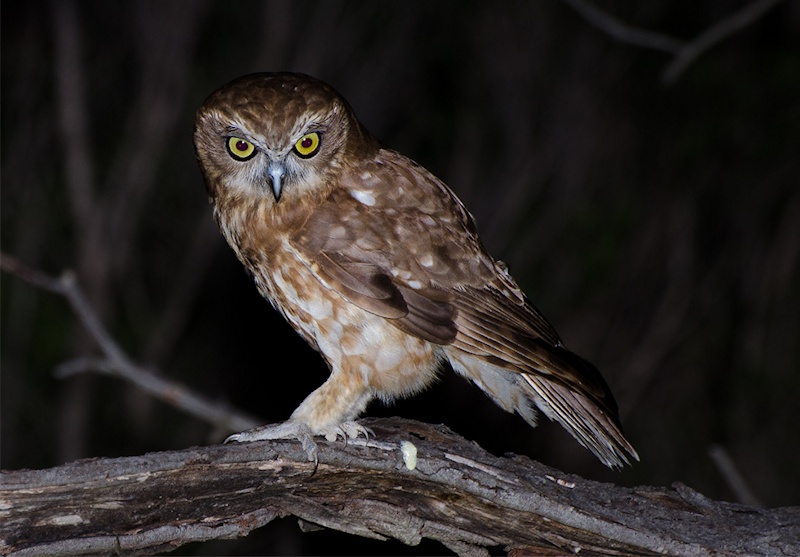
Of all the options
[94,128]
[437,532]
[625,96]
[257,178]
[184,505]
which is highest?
[625,96]

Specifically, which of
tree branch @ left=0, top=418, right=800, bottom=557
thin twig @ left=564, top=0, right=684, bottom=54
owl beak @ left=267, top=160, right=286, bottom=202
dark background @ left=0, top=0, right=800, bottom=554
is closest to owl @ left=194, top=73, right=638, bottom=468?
Result: owl beak @ left=267, top=160, right=286, bottom=202

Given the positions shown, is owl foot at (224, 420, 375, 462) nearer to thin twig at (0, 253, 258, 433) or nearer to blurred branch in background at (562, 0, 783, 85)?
thin twig at (0, 253, 258, 433)

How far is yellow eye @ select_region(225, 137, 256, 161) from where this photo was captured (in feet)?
9.07

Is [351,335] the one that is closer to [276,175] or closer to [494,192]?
[276,175]

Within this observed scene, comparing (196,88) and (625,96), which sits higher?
(625,96)

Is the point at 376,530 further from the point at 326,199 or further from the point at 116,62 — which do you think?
the point at 116,62

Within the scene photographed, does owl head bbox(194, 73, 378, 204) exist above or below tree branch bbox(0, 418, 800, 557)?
above

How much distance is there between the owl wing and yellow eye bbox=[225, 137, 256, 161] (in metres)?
0.27

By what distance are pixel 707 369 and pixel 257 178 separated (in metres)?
4.36

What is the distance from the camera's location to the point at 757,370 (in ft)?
19.7

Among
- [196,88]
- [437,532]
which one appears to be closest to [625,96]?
[196,88]

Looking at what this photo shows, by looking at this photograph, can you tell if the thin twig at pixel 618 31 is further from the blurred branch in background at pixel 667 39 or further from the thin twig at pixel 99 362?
the thin twig at pixel 99 362

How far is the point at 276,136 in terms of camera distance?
270cm

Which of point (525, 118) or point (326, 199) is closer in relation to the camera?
point (326, 199)
